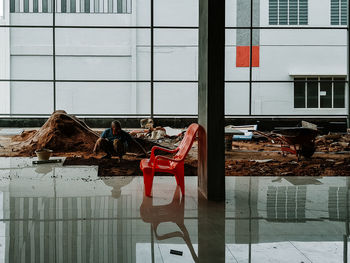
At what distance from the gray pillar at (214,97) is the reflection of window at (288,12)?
18387 mm

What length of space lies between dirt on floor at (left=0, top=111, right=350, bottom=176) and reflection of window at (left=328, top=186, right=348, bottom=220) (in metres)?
1.20

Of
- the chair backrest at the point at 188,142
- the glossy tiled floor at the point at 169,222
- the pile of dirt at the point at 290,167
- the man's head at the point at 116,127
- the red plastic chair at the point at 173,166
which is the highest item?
the man's head at the point at 116,127

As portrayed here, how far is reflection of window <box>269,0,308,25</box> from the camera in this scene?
21.9 metres

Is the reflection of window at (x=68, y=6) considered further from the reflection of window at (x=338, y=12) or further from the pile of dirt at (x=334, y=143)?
the pile of dirt at (x=334, y=143)

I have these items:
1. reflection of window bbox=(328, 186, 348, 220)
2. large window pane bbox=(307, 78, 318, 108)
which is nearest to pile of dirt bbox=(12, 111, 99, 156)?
reflection of window bbox=(328, 186, 348, 220)

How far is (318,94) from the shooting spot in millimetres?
22547

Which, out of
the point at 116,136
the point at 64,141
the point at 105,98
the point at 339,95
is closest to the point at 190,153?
the point at 116,136

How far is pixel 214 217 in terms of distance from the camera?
3830mm

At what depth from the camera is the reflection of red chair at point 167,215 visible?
129 inches

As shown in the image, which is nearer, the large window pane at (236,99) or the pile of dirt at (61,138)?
the pile of dirt at (61,138)

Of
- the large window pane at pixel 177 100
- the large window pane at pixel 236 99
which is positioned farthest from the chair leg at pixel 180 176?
the large window pane at pixel 177 100

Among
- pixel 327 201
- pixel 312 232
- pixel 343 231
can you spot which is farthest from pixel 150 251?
pixel 327 201

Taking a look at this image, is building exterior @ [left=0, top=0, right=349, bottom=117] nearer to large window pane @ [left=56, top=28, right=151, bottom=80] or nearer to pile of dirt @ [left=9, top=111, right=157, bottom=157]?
large window pane @ [left=56, top=28, right=151, bottom=80]

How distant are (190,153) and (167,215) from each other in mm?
4697
